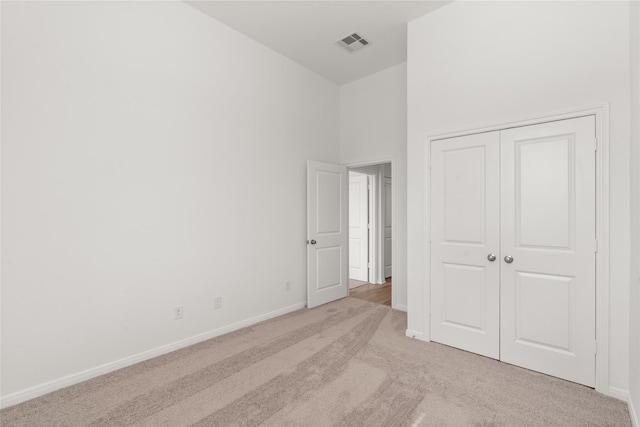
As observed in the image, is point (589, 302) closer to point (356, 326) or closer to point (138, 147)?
point (356, 326)

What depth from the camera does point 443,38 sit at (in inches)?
118

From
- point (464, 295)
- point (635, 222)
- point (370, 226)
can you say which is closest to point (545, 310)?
point (464, 295)

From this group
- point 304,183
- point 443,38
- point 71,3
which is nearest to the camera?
point 71,3

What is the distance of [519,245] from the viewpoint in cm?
256

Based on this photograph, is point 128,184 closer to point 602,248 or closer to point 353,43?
point 353,43

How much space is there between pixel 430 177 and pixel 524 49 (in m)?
1.27

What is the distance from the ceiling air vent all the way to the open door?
1.49m

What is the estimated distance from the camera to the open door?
13.8ft

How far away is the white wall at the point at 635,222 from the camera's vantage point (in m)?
1.82

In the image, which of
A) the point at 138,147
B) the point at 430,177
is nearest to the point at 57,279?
the point at 138,147

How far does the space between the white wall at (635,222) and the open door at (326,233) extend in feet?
10.1

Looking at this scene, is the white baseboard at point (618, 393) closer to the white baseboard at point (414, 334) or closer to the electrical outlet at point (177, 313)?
the white baseboard at point (414, 334)

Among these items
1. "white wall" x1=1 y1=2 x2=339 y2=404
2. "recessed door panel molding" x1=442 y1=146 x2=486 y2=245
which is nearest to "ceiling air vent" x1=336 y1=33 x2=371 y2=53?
"white wall" x1=1 y1=2 x2=339 y2=404

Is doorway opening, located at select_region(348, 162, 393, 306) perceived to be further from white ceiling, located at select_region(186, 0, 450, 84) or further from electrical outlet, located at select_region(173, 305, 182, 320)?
electrical outlet, located at select_region(173, 305, 182, 320)
